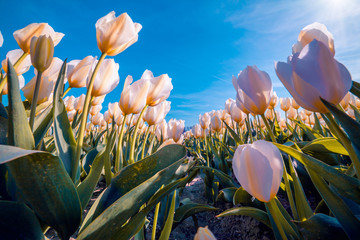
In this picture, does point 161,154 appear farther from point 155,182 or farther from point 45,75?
point 45,75

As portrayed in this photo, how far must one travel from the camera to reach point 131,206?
0.46 m

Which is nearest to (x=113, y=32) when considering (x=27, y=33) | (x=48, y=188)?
(x=27, y=33)

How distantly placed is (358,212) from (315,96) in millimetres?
383

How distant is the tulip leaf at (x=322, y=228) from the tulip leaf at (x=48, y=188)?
0.56 meters

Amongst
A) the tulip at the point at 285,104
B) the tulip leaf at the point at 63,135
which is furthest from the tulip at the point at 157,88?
the tulip at the point at 285,104

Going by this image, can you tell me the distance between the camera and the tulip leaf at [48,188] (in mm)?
400

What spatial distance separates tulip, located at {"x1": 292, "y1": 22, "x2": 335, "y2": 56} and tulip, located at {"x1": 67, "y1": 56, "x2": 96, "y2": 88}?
31.2 inches

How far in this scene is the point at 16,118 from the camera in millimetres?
435

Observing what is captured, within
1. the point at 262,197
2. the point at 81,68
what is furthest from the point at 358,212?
the point at 81,68

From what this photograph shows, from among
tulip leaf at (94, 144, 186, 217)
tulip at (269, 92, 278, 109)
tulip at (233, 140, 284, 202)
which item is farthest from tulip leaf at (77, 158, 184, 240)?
tulip at (269, 92, 278, 109)

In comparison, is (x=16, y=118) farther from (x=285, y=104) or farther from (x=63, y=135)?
(x=285, y=104)

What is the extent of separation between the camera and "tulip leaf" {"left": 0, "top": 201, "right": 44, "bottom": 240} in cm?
43

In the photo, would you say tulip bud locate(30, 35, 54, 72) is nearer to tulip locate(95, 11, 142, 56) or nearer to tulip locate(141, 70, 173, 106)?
tulip locate(95, 11, 142, 56)

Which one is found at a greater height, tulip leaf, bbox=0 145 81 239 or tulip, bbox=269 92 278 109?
tulip, bbox=269 92 278 109
